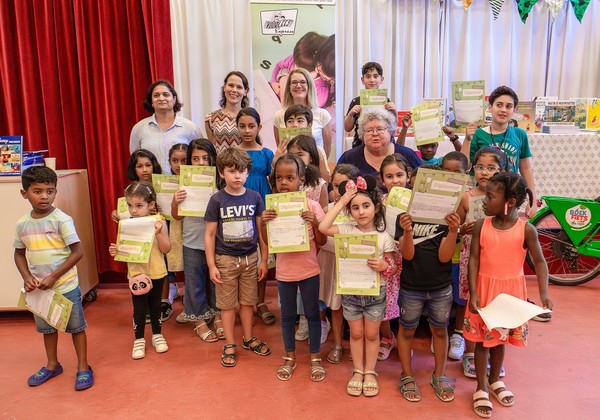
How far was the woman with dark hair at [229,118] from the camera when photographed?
335 cm

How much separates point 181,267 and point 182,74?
2154mm

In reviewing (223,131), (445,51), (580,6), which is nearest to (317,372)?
(223,131)

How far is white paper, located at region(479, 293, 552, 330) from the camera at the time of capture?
80.6 inches

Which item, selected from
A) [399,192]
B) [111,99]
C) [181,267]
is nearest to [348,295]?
[399,192]

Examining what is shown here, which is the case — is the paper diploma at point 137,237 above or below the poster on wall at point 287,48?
below

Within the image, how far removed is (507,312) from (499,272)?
0.21 metres

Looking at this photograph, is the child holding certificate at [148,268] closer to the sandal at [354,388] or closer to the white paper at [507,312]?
the sandal at [354,388]

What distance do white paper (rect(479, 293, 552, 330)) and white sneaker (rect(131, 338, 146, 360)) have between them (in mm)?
2095

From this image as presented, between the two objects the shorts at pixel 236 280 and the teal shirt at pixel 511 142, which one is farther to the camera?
the teal shirt at pixel 511 142

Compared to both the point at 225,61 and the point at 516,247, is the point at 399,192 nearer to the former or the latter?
the point at 516,247

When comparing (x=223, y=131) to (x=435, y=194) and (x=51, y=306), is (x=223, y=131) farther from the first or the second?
(x=435, y=194)

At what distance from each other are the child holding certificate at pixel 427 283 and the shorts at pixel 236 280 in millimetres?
923

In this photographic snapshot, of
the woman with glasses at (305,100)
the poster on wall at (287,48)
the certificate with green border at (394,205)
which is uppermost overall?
the poster on wall at (287,48)

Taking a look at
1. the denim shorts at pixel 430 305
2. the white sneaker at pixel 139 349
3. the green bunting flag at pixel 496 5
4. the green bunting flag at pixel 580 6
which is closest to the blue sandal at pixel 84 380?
the white sneaker at pixel 139 349
